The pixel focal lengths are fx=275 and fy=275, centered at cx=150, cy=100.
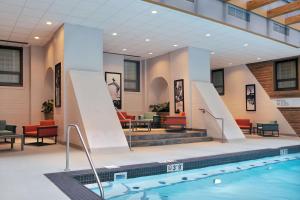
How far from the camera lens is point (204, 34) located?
9.49 m

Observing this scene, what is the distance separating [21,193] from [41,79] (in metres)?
8.18

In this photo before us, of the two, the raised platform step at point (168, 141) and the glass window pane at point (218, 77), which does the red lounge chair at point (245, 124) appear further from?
the raised platform step at point (168, 141)

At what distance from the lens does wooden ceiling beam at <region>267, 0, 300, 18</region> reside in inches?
307

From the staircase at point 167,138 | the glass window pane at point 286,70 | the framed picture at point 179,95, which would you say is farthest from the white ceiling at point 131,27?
the staircase at point 167,138

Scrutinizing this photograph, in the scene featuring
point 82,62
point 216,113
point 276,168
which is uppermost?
point 82,62

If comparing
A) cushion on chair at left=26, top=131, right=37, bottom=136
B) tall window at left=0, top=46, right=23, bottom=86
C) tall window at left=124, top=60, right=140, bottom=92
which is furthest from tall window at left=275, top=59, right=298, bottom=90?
tall window at left=0, top=46, right=23, bottom=86

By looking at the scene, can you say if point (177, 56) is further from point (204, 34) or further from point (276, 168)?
point (276, 168)

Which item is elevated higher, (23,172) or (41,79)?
(41,79)

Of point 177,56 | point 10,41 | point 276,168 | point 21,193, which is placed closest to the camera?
point 21,193

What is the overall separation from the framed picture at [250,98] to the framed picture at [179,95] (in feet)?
16.0

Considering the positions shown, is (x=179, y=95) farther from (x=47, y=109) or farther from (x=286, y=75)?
(x=286, y=75)

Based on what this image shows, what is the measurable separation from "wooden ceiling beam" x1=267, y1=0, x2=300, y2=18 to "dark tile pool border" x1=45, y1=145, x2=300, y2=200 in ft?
13.6

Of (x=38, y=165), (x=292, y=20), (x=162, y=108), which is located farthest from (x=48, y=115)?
(x=292, y=20)

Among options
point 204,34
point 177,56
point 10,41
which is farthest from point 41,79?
point 204,34
